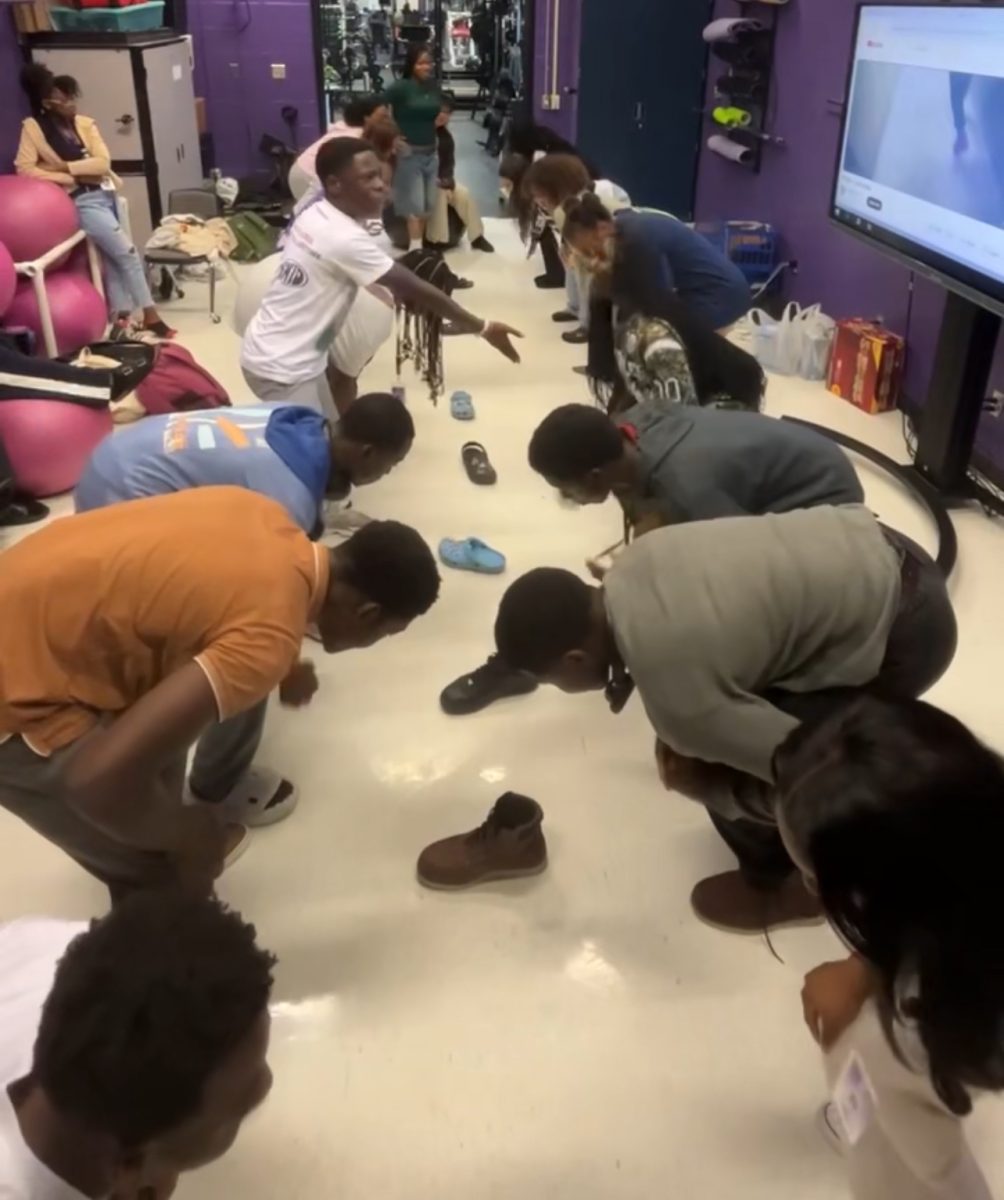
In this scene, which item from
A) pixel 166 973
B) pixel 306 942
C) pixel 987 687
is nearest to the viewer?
pixel 166 973

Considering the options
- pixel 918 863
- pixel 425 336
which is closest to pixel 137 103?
pixel 425 336

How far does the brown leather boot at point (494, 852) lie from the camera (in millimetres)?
2100

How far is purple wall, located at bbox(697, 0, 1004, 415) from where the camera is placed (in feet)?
14.7

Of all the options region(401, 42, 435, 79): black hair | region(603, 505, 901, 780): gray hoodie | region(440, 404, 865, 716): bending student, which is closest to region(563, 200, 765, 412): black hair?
region(440, 404, 865, 716): bending student

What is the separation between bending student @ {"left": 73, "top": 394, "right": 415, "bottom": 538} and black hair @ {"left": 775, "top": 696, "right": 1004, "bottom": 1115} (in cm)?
140

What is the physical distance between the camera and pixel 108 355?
13.8ft

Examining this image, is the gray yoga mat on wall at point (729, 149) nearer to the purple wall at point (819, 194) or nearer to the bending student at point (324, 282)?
the purple wall at point (819, 194)

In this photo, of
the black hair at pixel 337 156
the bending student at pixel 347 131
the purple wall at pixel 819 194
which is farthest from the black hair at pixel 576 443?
the bending student at pixel 347 131

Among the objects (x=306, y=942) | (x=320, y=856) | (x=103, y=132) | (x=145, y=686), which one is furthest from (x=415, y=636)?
(x=103, y=132)

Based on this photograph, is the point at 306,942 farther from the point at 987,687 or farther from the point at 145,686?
the point at 987,687

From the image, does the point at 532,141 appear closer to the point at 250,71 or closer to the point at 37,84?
the point at 37,84

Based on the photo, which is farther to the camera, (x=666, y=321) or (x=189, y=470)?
(x=666, y=321)

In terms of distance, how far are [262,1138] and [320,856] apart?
0.63m

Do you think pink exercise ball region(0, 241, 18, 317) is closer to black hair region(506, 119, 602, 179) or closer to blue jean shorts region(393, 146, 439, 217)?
black hair region(506, 119, 602, 179)
